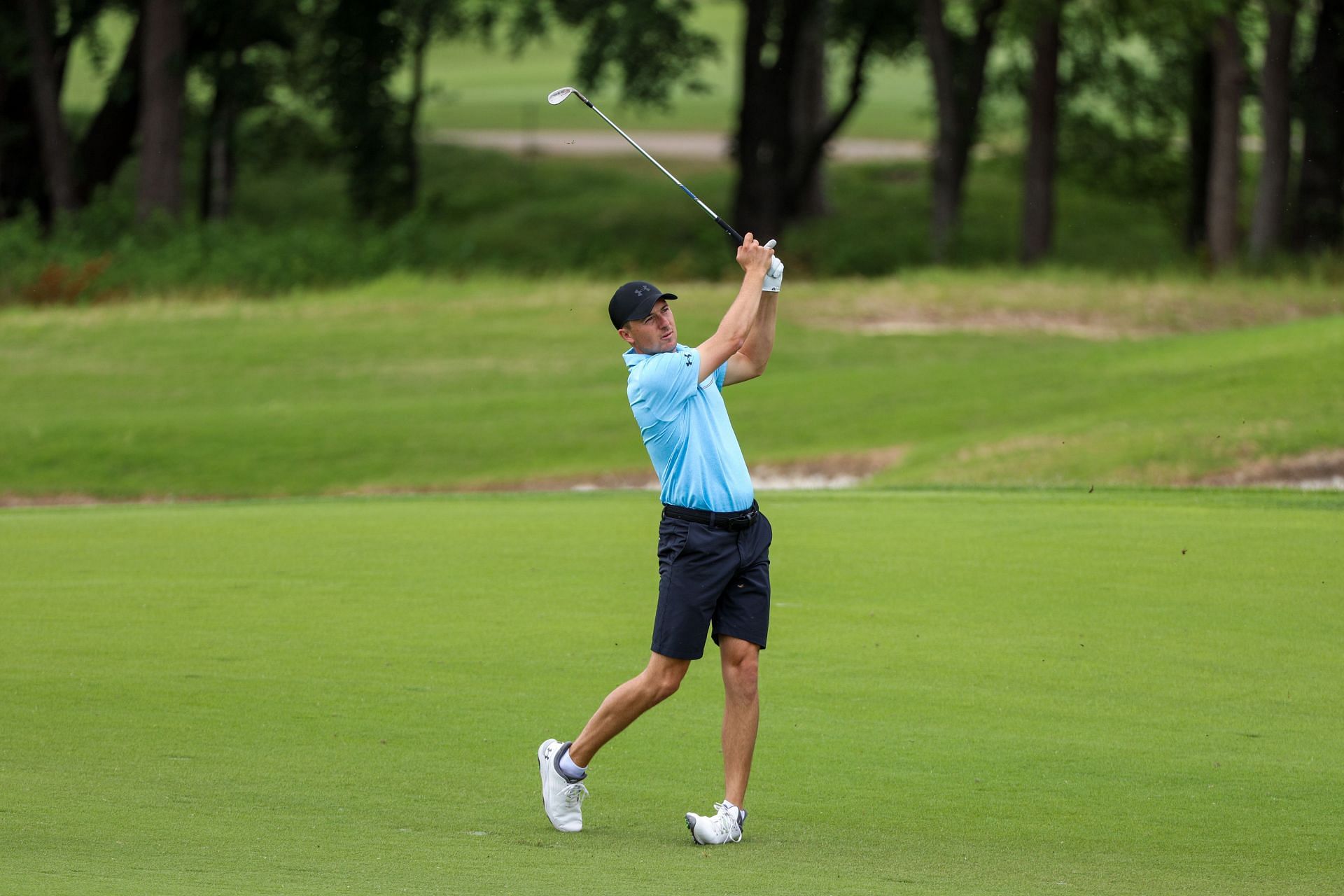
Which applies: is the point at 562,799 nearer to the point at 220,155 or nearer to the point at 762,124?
the point at 762,124

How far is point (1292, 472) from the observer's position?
16.3 metres

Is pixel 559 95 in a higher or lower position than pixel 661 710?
higher

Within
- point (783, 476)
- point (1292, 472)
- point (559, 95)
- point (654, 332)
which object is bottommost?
point (783, 476)

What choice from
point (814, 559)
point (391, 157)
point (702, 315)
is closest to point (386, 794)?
point (814, 559)

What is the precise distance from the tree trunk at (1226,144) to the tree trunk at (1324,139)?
2.17 meters

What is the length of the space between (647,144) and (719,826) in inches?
2330

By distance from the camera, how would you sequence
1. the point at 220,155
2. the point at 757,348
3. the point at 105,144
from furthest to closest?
1. the point at 220,155
2. the point at 105,144
3. the point at 757,348

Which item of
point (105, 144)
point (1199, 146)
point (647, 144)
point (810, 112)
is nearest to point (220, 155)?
point (105, 144)

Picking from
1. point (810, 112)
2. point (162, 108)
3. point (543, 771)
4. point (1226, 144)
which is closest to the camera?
point (543, 771)

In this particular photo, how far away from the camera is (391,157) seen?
4562 centimetres

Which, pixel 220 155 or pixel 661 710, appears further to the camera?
pixel 220 155

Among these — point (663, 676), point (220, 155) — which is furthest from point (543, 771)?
point (220, 155)

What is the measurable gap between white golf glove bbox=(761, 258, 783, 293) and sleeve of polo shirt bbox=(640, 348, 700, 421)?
1.33 feet

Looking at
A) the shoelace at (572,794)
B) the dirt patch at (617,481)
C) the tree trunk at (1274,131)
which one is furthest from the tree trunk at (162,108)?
the shoelace at (572,794)
